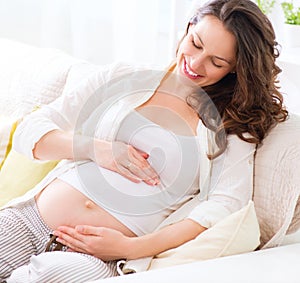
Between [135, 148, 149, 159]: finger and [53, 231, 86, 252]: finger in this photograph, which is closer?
[53, 231, 86, 252]: finger

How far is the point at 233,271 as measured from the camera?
1235mm

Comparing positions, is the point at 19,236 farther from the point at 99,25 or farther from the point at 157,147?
the point at 99,25

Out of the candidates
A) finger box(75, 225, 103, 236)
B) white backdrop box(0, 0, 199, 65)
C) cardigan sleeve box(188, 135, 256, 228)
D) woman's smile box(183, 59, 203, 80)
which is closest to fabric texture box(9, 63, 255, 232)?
cardigan sleeve box(188, 135, 256, 228)

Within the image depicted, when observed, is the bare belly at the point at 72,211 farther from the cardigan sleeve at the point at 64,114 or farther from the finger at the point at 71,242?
the cardigan sleeve at the point at 64,114

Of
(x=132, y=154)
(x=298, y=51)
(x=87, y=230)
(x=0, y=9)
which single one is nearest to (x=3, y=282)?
(x=87, y=230)

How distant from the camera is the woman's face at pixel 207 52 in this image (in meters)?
1.59

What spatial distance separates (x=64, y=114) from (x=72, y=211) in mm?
304

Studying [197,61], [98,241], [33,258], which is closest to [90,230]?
[98,241]

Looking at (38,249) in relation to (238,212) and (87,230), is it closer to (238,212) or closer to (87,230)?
(87,230)

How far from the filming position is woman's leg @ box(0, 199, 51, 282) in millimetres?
1501

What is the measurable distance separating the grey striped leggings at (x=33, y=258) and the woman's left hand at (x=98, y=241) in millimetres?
36

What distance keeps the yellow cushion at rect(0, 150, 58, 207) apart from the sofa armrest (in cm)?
72

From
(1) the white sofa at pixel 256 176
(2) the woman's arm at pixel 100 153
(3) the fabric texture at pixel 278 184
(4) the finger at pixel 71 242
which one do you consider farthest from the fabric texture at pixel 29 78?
(3) the fabric texture at pixel 278 184

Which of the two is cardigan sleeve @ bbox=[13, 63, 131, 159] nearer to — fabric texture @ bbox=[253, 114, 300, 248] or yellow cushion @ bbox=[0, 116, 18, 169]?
yellow cushion @ bbox=[0, 116, 18, 169]
